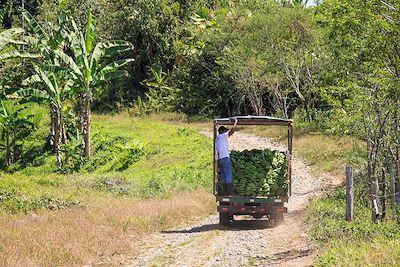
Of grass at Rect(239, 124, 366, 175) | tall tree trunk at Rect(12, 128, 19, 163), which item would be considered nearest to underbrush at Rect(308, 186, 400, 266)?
grass at Rect(239, 124, 366, 175)

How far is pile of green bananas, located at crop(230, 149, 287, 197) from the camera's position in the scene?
14477mm

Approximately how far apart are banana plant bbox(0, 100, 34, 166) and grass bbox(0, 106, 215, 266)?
71 cm

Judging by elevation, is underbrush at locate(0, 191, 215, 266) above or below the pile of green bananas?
below

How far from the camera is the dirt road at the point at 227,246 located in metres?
10.6

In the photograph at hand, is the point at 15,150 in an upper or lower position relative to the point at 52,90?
lower

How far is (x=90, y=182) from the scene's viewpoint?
78.1 ft

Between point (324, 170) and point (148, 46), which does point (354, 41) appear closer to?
point (324, 170)

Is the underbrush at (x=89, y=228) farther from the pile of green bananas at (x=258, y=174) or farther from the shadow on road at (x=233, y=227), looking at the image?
the pile of green bananas at (x=258, y=174)

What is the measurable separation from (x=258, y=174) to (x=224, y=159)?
945 mm

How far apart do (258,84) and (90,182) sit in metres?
17.0

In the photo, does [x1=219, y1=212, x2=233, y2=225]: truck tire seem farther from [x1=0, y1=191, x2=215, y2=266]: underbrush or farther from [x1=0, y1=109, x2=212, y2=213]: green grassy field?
[x1=0, y1=109, x2=212, y2=213]: green grassy field

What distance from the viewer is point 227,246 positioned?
12.0m

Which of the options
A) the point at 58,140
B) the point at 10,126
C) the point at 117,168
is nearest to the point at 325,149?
the point at 117,168

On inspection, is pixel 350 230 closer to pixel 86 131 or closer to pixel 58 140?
pixel 86 131
